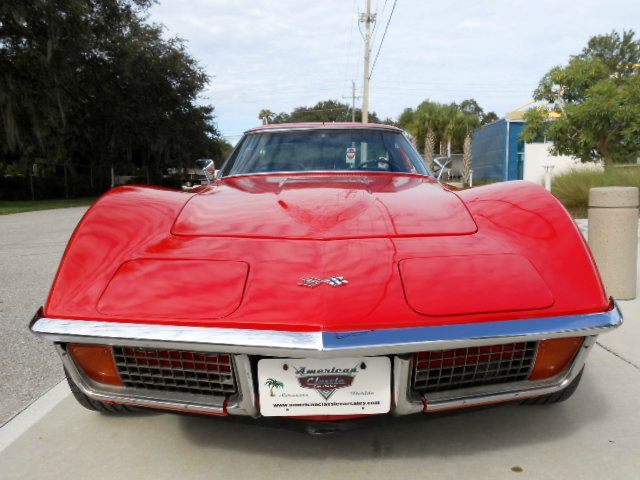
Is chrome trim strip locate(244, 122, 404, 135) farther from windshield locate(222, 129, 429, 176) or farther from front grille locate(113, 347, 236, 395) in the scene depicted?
front grille locate(113, 347, 236, 395)

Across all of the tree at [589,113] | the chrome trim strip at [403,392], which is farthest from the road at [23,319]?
the tree at [589,113]

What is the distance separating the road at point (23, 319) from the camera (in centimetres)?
279

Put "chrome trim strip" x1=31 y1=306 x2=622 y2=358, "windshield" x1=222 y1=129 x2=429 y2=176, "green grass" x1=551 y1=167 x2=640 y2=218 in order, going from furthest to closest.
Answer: "green grass" x1=551 y1=167 x2=640 y2=218
"windshield" x1=222 y1=129 x2=429 y2=176
"chrome trim strip" x1=31 y1=306 x2=622 y2=358

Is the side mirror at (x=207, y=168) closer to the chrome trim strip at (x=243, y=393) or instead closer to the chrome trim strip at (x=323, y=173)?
the chrome trim strip at (x=323, y=173)

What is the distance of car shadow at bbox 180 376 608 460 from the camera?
6.88ft

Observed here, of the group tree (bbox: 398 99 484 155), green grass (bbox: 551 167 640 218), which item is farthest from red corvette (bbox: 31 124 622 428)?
tree (bbox: 398 99 484 155)

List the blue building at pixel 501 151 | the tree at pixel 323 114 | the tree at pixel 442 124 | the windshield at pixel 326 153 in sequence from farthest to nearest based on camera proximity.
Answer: the tree at pixel 323 114 < the tree at pixel 442 124 < the blue building at pixel 501 151 < the windshield at pixel 326 153

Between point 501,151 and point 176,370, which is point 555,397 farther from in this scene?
point 501,151

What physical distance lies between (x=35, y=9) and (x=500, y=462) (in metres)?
19.1

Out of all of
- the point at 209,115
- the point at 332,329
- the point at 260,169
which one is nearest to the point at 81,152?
A: the point at 209,115

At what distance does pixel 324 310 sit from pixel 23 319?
3219mm

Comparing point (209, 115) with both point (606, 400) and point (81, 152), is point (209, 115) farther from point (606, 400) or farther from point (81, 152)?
point (606, 400)

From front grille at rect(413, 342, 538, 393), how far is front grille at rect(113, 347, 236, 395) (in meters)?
0.63

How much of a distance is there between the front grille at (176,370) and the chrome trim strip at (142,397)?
2 cm
